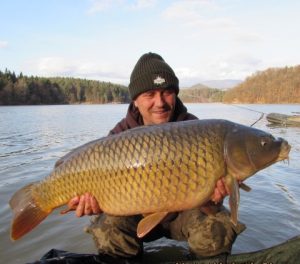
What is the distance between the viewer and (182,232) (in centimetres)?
289

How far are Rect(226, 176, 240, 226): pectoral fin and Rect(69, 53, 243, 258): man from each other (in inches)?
1.8

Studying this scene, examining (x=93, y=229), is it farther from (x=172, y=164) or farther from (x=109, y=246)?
(x=172, y=164)

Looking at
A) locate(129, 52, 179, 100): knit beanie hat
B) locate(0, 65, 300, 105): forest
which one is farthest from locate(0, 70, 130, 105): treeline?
locate(129, 52, 179, 100): knit beanie hat

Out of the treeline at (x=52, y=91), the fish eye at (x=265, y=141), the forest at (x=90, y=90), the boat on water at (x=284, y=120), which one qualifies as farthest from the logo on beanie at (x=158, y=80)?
the treeline at (x=52, y=91)

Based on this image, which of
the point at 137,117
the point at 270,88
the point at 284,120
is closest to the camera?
the point at 137,117

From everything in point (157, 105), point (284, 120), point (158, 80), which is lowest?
point (284, 120)

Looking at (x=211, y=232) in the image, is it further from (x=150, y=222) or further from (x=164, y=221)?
(x=150, y=222)

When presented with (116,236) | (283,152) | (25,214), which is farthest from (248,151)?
(25,214)

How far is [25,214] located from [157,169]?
867mm

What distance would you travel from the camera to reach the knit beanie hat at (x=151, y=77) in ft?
10.5

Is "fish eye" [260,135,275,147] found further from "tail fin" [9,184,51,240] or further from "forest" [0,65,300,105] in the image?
"forest" [0,65,300,105]

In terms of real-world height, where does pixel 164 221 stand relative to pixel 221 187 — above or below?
below

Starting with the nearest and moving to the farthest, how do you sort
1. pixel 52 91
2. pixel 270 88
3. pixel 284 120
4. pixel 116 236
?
pixel 116 236 → pixel 284 120 → pixel 270 88 → pixel 52 91

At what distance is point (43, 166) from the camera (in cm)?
746
